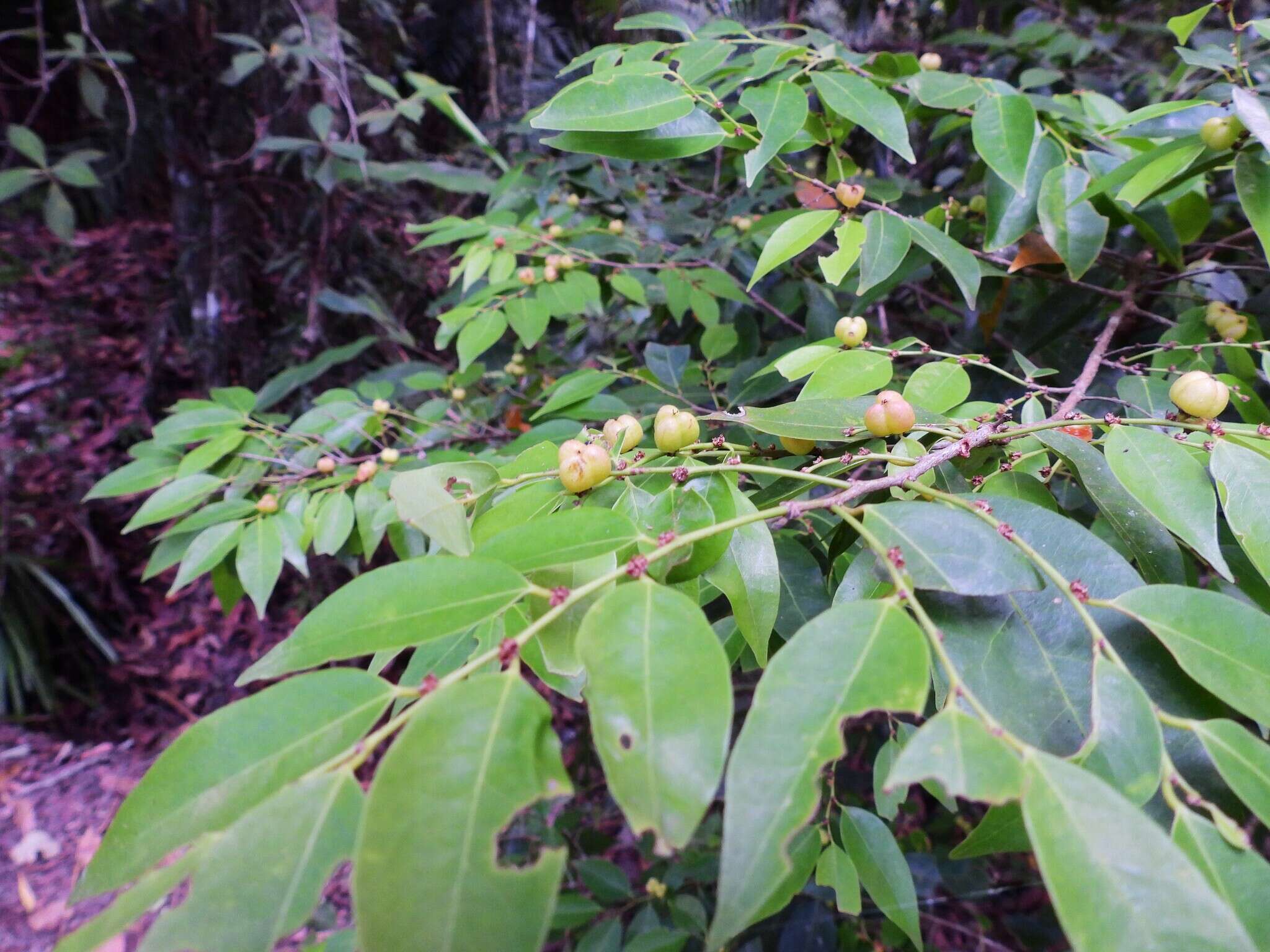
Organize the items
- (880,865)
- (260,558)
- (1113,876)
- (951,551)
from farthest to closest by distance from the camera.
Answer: (260,558)
(880,865)
(951,551)
(1113,876)

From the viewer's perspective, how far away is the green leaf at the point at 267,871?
0.72ft

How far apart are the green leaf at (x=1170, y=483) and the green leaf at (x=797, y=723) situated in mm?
218

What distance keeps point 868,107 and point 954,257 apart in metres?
0.17

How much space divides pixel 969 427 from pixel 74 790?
2815 millimetres

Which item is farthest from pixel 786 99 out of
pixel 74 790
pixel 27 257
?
pixel 27 257

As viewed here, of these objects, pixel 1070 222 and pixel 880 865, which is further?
pixel 1070 222

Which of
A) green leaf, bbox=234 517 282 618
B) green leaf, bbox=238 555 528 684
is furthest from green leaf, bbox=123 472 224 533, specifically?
green leaf, bbox=238 555 528 684

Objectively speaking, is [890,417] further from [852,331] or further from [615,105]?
[615,105]

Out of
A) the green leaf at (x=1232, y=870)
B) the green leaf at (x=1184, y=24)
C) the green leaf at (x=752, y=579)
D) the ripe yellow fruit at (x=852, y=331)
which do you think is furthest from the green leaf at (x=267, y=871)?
the green leaf at (x=1184, y=24)

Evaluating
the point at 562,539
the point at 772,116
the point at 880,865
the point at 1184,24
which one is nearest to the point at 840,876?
the point at 880,865

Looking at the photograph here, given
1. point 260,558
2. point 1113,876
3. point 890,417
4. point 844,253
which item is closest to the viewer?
point 1113,876

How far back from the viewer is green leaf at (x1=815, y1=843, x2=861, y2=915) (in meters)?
0.50

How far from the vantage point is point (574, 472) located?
421 mm

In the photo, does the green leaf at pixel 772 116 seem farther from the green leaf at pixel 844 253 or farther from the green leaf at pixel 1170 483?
the green leaf at pixel 1170 483
